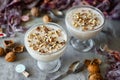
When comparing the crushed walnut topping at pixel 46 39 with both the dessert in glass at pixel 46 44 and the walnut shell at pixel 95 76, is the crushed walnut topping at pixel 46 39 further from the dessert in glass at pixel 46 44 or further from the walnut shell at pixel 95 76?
the walnut shell at pixel 95 76

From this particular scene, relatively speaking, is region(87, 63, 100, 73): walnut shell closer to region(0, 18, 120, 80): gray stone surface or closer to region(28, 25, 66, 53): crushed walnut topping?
region(0, 18, 120, 80): gray stone surface

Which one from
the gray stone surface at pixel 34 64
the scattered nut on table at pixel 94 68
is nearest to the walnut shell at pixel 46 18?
the gray stone surface at pixel 34 64

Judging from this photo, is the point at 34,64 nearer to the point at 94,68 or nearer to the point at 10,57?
the point at 10,57

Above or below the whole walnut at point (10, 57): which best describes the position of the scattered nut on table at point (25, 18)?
above

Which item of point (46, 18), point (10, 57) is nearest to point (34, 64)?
point (10, 57)

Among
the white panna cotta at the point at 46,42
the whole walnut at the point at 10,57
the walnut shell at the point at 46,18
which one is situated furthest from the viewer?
the walnut shell at the point at 46,18

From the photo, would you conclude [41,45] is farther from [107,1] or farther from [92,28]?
[107,1]
